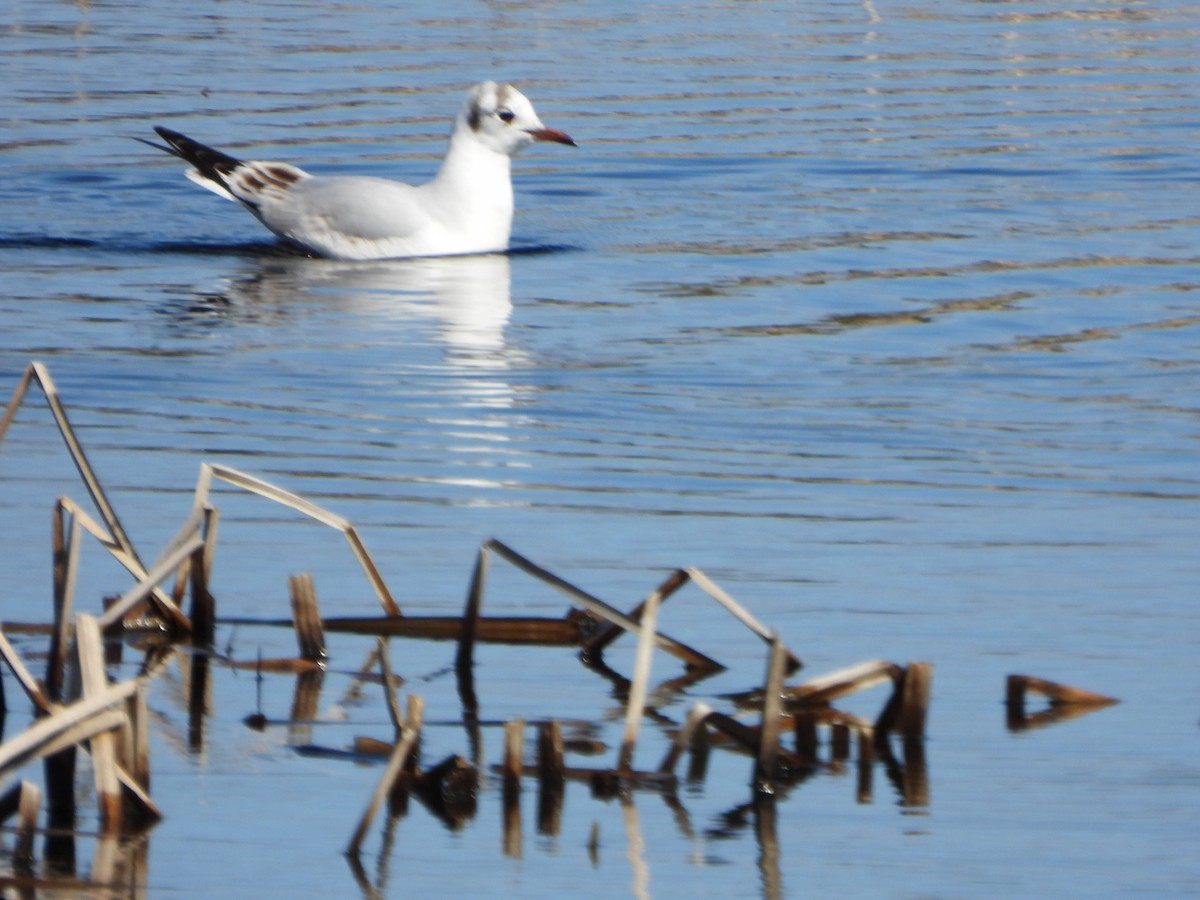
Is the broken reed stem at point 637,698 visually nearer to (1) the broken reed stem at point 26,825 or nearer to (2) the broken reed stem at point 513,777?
(2) the broken reed stem at point 513,777

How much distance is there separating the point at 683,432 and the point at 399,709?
3.57 metres

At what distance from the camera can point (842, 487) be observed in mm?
7285

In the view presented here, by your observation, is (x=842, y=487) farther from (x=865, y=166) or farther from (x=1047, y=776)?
(x=865, y=166)

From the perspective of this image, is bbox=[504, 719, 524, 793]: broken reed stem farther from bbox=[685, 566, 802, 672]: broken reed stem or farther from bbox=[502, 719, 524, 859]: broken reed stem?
bbox=[685, 566, 802, 672]: broken reed stem

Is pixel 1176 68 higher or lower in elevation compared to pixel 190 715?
higher

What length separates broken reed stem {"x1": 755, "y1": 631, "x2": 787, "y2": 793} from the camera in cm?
438

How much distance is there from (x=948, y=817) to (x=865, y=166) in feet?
38.7

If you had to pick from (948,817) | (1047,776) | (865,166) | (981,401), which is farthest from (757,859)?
(865,166)

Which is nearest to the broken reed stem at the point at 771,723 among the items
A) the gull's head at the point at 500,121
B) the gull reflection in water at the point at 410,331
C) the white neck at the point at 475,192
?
the gull reflection in water at the point at 410,331

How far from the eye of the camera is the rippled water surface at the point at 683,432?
4.34 metres

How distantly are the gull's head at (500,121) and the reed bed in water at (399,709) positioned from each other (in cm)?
747

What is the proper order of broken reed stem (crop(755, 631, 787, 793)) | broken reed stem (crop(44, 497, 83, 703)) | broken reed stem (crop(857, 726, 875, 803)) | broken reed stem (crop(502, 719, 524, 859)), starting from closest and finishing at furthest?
broken reed stem (crop(502, 719, 524, 859))
broken reed stem (crop(755, 631, 787, 793))
broken reed stem (crop(857, 726, 875, 803))
broken reed stem (crop(44, 497, 83, 703))

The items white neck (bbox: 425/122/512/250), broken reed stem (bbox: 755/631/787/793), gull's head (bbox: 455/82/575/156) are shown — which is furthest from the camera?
gull's head (bbox: 455/82/575/156)

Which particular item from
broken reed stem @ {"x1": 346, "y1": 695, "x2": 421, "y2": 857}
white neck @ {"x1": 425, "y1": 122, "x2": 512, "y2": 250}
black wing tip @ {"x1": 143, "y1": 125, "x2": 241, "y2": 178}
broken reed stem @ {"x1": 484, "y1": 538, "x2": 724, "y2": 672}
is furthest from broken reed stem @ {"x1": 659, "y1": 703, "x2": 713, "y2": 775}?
black wing tip @ {"x1": 143, "y1": 125, "x2": 241, "y2": 178}
